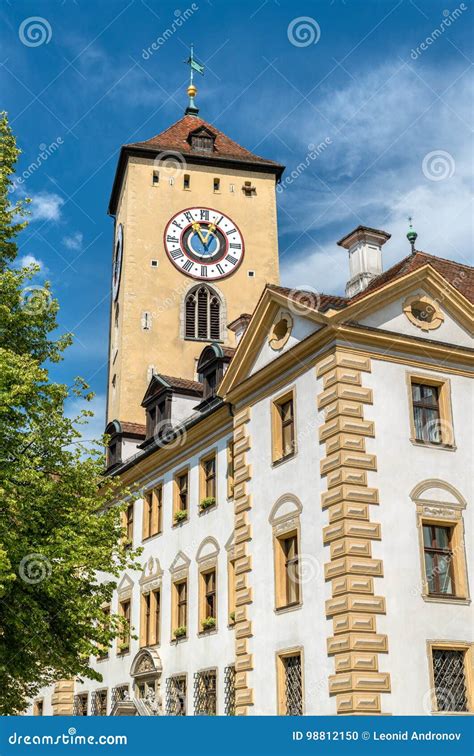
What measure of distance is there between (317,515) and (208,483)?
800 centimetres

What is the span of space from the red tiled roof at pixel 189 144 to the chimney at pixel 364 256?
81.6 feet

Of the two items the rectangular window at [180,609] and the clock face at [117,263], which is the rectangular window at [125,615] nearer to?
the rectangular window at [180,609]

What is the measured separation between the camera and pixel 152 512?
109 feet

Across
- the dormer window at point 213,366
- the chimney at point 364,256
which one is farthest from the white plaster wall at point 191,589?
the chimney at point 364,256

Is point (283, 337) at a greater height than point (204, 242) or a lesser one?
lesser

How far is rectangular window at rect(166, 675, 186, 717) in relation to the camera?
28.4 meters

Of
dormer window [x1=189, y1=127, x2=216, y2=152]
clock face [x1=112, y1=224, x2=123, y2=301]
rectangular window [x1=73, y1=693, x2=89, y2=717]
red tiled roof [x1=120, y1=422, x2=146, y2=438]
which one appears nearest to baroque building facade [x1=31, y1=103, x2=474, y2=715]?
rectangular window [x1=73, y1=693, x2=89, y2=717]

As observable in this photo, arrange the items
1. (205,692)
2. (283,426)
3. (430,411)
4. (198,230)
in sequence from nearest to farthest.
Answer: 1. (430,411)
2. (283,426)
3. (205,692)
4. (198,230)

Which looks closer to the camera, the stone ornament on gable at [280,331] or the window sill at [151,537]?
the stone ornament on gable at [280,331]

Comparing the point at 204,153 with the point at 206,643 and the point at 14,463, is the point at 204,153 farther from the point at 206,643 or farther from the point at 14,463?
the point at 14,463

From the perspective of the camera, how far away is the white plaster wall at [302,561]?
21.0m

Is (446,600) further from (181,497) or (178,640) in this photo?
Result: (181,497)

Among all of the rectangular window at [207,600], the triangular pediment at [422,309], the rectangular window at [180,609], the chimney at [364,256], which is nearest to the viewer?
the triangular pediment at [422,309]

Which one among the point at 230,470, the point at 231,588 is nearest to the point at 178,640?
the point at 231,588
